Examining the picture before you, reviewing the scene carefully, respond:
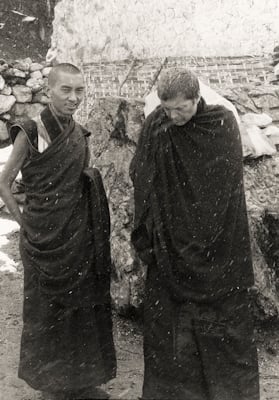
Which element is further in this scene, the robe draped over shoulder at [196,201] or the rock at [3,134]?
the rock at [3,134]

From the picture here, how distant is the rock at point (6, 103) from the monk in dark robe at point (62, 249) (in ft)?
24.1

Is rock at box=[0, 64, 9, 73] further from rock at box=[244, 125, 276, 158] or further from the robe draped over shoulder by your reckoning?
the robe draped over shoulder

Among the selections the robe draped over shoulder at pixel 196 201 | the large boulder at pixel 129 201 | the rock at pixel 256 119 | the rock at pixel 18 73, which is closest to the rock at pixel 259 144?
the large boulder at pixel 129 201

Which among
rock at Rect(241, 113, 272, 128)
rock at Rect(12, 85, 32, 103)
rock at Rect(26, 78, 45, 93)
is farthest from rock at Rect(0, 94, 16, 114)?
rock at Rect(241, 113, 272, 128)

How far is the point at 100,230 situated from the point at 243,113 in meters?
2.37

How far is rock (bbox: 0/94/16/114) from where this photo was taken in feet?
33.7

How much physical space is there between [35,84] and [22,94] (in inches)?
13.5

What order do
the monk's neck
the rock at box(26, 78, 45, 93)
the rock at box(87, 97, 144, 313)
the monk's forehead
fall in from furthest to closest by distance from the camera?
the rock at box(26, 78, 45, 93) → the rock at box(87, 97, 144, 313) → the monk's neck → the monk's forehead

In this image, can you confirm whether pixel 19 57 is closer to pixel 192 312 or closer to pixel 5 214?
pixel 5 214

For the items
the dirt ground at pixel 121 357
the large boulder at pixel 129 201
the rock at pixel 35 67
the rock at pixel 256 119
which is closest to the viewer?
the dirt ground at pixel 121 357

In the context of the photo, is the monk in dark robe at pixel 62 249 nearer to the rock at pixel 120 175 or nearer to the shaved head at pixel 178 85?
the shaved head at pixel 178 85

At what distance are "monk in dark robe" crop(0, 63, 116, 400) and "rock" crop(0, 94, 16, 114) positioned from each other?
7.35m

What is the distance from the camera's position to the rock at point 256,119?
16.0ft

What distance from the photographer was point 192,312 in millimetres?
3098
